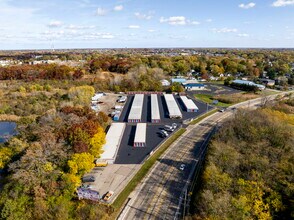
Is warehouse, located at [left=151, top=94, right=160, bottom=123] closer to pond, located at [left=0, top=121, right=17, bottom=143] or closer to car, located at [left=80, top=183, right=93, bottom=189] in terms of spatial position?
car, located at [left=80, top=183, right=93, bottom=189]

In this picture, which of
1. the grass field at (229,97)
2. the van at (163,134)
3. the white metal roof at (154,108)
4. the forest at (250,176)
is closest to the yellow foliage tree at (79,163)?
the forest at (250,176)

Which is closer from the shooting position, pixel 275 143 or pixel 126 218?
pixel 126 218

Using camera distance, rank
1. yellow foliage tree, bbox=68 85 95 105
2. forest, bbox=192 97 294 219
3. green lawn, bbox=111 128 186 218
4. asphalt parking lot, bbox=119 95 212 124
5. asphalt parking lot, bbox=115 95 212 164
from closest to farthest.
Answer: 1. forest, bbox=192 97 294 219
2. green lawn, bbox=111 128 186 218
3. asphalt parking lot, bbox=115 95 212 164
4. asphalt parking lot, bbox=119 95 212 124
5. yellow foliage tree, bbox=68 85 95 105

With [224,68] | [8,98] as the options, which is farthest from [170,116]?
[224,68]

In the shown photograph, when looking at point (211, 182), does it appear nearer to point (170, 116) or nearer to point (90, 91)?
point (170, 116)

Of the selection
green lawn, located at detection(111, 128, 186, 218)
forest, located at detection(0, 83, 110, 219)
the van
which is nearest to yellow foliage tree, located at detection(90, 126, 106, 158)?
forest, located at detection(0, 83, 110, 219)
